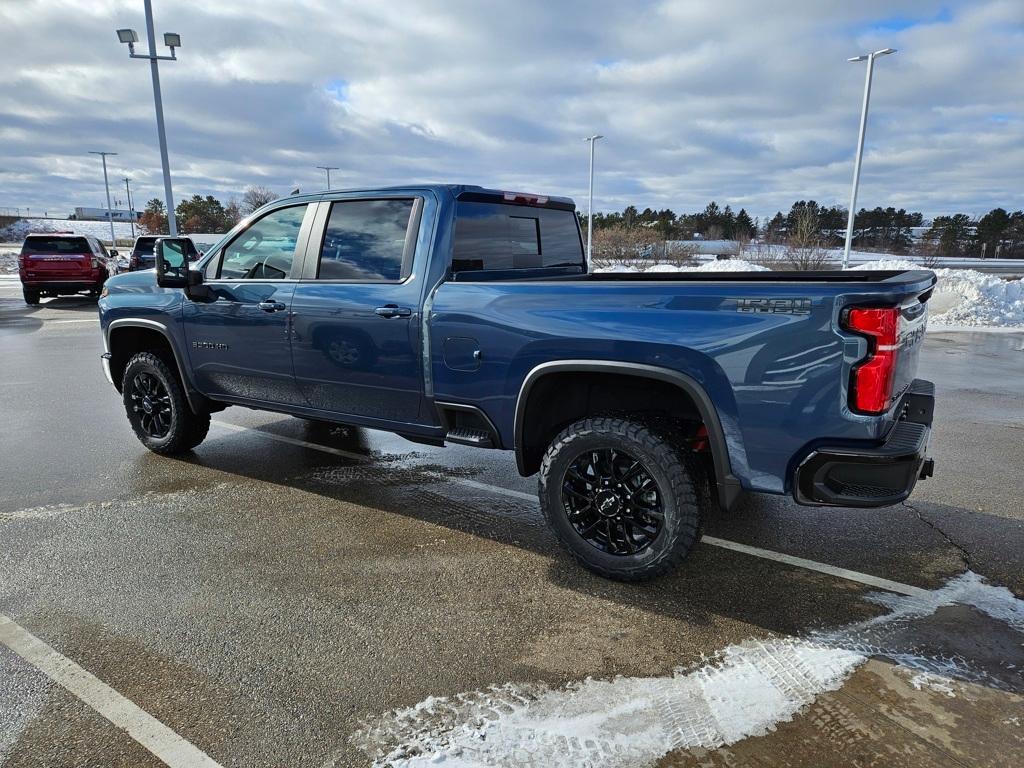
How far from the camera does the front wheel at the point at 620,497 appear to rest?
10.2 feet

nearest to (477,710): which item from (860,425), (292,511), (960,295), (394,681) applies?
(394,681)

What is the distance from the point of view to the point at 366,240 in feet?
13.4

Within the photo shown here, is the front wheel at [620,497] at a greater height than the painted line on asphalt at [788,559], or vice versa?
the front wheel at [620,497]

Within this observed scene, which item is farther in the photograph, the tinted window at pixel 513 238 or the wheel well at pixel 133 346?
the wheel well at pixel 133 346

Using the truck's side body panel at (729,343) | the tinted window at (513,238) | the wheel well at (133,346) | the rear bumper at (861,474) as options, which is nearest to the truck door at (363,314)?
the tinted window at (513,238)

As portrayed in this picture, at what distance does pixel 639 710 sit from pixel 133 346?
4954mm

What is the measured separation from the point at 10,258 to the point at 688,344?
155 feet

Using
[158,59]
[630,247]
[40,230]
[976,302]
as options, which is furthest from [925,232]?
[40,230]

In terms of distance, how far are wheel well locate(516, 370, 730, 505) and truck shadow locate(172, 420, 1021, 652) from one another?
1.79 ft

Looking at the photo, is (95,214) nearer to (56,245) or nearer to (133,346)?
(56,245)

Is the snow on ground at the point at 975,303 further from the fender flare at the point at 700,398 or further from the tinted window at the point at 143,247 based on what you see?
the tinted window at the point at 143,247

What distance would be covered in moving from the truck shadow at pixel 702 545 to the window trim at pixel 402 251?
4.75 ft

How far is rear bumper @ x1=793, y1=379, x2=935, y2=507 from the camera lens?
107 inches

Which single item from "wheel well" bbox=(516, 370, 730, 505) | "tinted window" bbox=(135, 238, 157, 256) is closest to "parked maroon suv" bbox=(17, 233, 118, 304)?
"tinted window" bbox=(135, 238, 157, 256)
